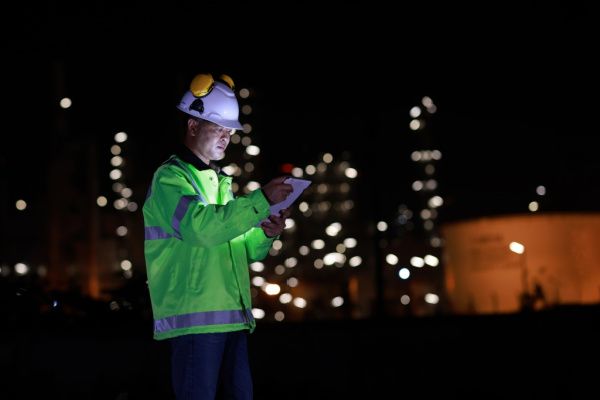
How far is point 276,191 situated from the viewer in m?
3.87

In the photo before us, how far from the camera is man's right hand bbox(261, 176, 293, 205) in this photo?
12.7 feet

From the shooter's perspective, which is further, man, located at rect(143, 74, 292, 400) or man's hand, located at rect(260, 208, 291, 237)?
man's hand, located at rect(260, 208, 291, 237)

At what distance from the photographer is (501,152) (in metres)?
35.3

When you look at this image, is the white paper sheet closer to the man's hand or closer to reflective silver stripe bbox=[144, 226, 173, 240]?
the man's hand

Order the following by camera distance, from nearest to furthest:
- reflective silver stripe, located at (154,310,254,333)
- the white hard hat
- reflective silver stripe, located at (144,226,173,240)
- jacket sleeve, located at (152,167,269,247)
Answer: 1. jacket sleeve, located at (152,167,269,247)
2. reflective silver stripe, located at (154,310,254,333)
3. reflective silver stripe, located at (144,226,173,240)
4. the white hard hat

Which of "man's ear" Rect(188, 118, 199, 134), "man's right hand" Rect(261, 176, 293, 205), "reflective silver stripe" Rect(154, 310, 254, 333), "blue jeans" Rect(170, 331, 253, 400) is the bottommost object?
"blue jeans" Rect(170, 331, 253, 400)

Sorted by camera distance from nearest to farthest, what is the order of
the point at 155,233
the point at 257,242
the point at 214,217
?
the point at 214,217 → the point at 155,233 → the point at 257,242

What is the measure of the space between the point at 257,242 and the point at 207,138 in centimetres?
60

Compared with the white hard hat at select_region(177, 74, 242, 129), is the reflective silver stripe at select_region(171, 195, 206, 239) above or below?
below

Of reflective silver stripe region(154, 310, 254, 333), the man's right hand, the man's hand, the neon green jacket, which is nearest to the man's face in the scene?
the neon green jacket

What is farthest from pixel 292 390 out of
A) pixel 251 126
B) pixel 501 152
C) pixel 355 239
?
pixel 355 239

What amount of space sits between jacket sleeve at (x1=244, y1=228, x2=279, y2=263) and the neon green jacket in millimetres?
307

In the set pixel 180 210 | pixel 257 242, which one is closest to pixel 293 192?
pixel 180 210

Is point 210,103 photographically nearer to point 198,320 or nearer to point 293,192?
point 293,192
